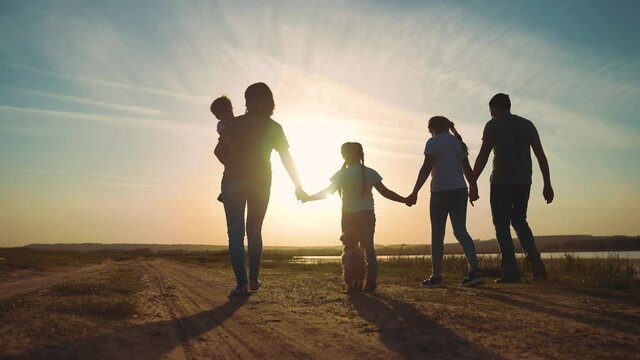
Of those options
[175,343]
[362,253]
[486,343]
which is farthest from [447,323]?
[362,253]

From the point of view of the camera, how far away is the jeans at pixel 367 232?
21.7ft

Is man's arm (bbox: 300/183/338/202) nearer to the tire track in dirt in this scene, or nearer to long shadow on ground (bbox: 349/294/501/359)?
long shadow on ground (bbox: 349/294/501/359)

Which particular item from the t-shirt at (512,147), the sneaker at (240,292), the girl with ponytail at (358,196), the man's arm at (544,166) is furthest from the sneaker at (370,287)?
the man's arm at (544,166)

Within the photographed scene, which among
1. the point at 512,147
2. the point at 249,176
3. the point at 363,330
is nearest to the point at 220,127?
the point at 249,176

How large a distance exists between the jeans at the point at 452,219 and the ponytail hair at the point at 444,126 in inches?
31.1

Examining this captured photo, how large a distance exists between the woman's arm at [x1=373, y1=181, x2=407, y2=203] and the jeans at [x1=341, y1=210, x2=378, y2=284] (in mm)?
516

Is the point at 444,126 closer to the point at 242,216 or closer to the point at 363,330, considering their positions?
the point at 242,216

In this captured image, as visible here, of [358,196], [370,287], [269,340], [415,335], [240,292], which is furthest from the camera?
[358,196]

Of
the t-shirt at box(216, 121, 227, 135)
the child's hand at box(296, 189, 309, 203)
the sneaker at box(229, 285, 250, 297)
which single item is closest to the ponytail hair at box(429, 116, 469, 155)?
the child's hand at box(296, 189, 309, 203)

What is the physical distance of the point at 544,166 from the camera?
7.75m

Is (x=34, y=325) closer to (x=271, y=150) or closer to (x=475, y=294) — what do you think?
(x=271, y=150)

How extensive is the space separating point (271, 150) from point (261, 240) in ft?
3.92

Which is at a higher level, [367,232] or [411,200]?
[411,200]

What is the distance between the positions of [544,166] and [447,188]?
177cm
